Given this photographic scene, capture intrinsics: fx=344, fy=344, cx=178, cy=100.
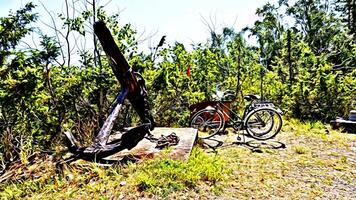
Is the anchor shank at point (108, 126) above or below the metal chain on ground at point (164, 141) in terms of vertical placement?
above

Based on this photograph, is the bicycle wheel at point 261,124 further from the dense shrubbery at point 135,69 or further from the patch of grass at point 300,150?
the dense shrubbery at point 135,69

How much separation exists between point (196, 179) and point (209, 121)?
2.69 m

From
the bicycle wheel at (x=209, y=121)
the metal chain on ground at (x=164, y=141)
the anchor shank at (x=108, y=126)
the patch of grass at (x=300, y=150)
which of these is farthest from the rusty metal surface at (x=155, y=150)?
the patch of grass at (x=300, y=150)

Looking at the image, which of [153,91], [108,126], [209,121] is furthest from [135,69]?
[108,126]

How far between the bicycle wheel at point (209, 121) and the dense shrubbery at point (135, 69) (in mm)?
1139

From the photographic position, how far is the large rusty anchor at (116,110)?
3639 millimetres

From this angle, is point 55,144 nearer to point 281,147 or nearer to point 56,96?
point 56,96

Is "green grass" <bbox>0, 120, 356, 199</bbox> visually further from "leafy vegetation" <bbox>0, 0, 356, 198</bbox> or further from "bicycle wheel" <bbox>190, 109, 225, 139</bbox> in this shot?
"bicycle wheel" <bbox>190, 109, 225, 139</bbox>

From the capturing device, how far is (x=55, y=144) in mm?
5570

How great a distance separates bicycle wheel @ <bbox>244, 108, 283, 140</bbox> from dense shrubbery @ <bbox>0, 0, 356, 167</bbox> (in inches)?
68.7

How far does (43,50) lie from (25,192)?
2617 mm

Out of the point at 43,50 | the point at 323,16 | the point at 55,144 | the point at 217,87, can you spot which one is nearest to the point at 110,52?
the point at 43,50

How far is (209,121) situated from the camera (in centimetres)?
619

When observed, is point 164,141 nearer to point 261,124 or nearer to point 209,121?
point 209,121
